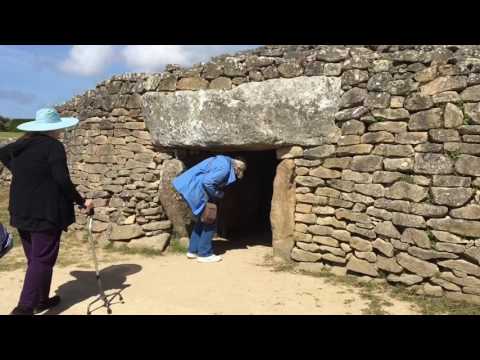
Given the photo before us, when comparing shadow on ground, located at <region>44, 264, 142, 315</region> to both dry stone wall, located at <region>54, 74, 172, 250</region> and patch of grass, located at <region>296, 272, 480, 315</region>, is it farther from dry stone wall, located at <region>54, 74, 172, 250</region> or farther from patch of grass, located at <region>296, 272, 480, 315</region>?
patch of grass, located at <region>296, 272, 480, 315</region>

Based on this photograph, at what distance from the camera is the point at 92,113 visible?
691 centimetres

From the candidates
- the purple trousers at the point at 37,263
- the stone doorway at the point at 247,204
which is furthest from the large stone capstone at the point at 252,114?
the purple trousers at the point at 37,263

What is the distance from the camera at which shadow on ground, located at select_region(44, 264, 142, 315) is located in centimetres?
424

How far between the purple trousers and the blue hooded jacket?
6.86ft

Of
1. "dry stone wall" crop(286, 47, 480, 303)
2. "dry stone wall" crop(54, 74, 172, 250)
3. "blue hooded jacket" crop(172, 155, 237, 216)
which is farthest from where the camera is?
"dry stone wall" crop(54, 74, 172, 250)

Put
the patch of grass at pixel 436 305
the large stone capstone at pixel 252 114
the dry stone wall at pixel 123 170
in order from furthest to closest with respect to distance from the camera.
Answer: the dry stone wall at pixel 123 170
the large stone capstone at pixel 252 114
the patch of grass at pixel 436 305

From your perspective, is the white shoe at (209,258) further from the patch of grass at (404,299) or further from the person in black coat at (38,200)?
the person in black coat at (38,200)

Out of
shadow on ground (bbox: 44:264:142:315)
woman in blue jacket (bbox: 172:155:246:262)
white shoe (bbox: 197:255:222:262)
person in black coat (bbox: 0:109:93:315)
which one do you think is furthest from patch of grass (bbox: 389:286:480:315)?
person in black coat (bbox: 0:109:93:315)

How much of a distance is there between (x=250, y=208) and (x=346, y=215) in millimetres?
3001

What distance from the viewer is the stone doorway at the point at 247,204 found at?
6.78m

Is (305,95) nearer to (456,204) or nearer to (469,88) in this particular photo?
(469,88)

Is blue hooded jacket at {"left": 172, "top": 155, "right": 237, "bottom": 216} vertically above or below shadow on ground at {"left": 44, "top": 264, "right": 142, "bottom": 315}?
above

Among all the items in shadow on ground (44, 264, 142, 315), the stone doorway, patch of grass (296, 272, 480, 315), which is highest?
the stone doorway

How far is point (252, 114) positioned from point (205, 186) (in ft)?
3.64
